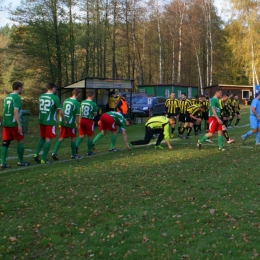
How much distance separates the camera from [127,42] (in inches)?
1853

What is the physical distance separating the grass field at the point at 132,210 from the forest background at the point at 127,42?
80.9 ft

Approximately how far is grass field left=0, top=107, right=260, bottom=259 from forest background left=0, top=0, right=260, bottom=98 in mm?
24656

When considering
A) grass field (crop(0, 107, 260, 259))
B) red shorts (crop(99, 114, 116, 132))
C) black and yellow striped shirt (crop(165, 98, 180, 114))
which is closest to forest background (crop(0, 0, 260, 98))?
black and yellow striped shirt (crop(165, 98, 180, 114))

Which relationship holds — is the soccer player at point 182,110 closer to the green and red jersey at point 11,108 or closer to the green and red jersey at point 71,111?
the green and red jersey at point 71,111

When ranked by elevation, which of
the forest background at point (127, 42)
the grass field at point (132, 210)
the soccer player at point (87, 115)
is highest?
the forest background at point (127, 42)

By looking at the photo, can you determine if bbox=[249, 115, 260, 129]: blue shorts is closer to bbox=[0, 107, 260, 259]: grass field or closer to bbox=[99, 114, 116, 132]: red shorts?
bbox=[0, 107, 260, 259]: grass field

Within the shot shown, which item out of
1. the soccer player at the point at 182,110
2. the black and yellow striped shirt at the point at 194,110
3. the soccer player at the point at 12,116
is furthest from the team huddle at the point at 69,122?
the soccer player at the point at 182,110

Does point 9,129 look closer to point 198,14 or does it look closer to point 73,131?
point 73,131

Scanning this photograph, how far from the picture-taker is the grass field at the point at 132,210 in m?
4.80

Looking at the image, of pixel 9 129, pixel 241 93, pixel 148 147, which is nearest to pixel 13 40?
pixel 148 147

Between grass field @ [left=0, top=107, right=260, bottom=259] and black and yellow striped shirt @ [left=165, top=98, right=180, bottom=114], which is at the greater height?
black and yellow striped shirt @ [left=165, top=98, right=180, bottom=114]

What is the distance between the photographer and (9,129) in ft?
32.0

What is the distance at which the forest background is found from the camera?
3344 cm

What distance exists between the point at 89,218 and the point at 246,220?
2.21 metres
